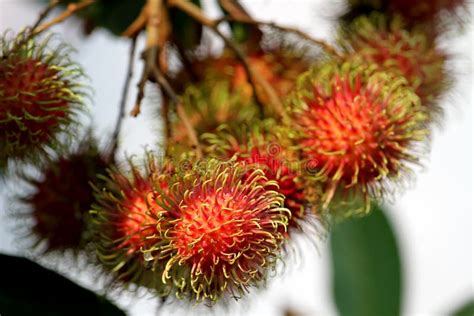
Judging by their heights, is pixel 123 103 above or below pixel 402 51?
above

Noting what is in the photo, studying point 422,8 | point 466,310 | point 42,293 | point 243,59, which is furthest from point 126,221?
point 422,8

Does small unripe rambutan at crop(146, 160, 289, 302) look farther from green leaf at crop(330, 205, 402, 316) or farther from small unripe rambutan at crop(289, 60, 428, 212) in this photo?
green leaf at crop(330, 205, 402, 316)

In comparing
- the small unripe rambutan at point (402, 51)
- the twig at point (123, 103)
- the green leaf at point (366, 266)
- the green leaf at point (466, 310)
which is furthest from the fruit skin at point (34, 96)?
the green leaf at point (466, 310)

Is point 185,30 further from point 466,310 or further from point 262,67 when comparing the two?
point 466,310

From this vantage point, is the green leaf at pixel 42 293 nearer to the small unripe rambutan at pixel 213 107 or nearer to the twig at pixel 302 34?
the small unripe rambutan at pixel 213 107

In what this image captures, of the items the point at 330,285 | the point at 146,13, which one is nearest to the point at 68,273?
the point at 146,13

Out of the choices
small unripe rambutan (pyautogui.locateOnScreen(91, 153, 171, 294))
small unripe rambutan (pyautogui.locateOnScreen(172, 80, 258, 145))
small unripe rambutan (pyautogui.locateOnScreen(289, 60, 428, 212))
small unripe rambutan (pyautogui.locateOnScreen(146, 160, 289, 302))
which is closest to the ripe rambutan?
small unripe rambutan (pyautogui.locateOnScreen(172, 80, 258, 145))
